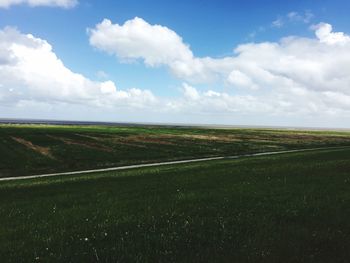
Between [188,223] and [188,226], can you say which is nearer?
[188,226]

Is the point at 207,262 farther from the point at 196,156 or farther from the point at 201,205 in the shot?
the point at 196,156

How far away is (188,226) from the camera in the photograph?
1186 cm

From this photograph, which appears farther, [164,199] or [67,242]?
[164,199]

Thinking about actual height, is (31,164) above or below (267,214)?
below

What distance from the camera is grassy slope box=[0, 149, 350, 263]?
9.59 m

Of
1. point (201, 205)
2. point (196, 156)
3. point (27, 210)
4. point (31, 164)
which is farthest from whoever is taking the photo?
point (196, 156)

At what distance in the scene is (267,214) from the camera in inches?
521

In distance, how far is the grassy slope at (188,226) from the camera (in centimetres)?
959

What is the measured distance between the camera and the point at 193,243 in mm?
→ 10312

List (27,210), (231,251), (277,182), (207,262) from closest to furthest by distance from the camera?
(207,262), (231,251), (27,210), (277,182)

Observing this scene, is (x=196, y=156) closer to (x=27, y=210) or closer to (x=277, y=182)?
(x=277, y=182)

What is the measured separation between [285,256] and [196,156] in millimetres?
56123

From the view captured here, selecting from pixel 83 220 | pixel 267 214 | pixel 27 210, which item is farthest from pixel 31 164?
pixel 267 214

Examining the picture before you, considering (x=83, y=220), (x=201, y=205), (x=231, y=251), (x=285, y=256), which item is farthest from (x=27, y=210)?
(x=285, y=256)
